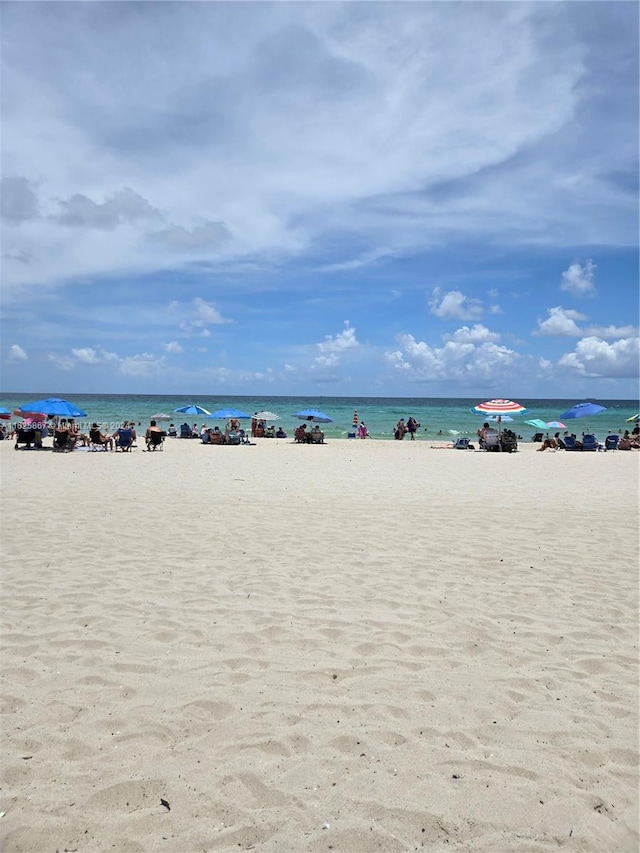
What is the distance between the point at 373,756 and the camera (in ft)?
9.64

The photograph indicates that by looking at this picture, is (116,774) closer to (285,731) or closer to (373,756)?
(285,731)

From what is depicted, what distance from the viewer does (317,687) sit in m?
3.59

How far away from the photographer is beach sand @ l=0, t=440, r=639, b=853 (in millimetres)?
2531

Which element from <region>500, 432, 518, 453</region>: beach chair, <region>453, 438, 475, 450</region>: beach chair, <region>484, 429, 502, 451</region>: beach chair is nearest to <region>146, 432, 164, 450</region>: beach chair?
<region>453, 438, 475, 450</region>: beach chair

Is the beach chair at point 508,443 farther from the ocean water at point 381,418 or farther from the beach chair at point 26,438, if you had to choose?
the beach chair at point 26,438

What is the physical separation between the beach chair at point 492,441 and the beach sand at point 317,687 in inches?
660

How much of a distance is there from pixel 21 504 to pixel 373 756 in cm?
814

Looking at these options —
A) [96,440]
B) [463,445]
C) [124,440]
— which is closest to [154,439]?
[124,440]

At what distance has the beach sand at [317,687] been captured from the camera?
253 cm

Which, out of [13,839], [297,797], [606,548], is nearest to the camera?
[13,839]

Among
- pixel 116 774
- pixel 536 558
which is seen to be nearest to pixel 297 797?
pixel 116 774

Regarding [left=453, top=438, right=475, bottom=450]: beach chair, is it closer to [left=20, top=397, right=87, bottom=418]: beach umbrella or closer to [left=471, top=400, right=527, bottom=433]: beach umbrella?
[left=471, top=400, right=527, bottom=433]: beach umbrella

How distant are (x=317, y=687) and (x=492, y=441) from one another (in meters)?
22.2

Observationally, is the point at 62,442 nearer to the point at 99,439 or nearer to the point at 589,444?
the point at 99,439
